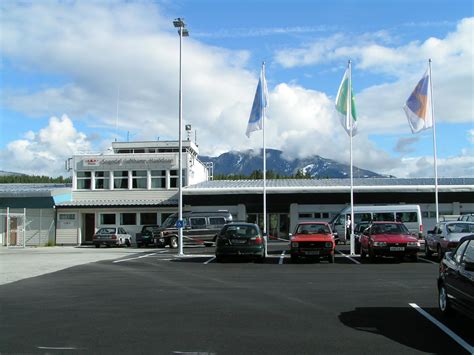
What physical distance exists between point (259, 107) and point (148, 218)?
17220mm

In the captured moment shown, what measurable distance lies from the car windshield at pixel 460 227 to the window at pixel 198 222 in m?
16.5

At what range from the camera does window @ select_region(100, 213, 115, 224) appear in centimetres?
4200

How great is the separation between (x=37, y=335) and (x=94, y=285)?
6046mm

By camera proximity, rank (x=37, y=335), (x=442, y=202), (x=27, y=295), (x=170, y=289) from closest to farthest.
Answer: (x=37, y=335) < (x=27, y=295) < (x=170, y=289) < (x=442, y=202)

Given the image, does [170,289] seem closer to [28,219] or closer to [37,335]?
[37,335]

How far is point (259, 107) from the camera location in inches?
1119

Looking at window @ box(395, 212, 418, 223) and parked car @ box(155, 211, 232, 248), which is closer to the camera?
parked car @ box(155, 211, 232, 248)

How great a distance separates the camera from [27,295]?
39.7 ft

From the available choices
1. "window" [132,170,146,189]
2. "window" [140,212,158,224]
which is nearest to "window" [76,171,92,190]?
"window" [132,170,146,189]

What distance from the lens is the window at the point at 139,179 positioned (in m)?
43.3

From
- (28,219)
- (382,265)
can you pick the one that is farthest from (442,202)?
(28,219)

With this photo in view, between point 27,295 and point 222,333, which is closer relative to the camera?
point 222,333

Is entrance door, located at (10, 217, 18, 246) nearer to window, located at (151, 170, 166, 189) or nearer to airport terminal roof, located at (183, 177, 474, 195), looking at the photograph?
window, located at (151, 170, 166, 189)

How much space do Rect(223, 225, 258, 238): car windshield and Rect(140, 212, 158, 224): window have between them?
842 inches
